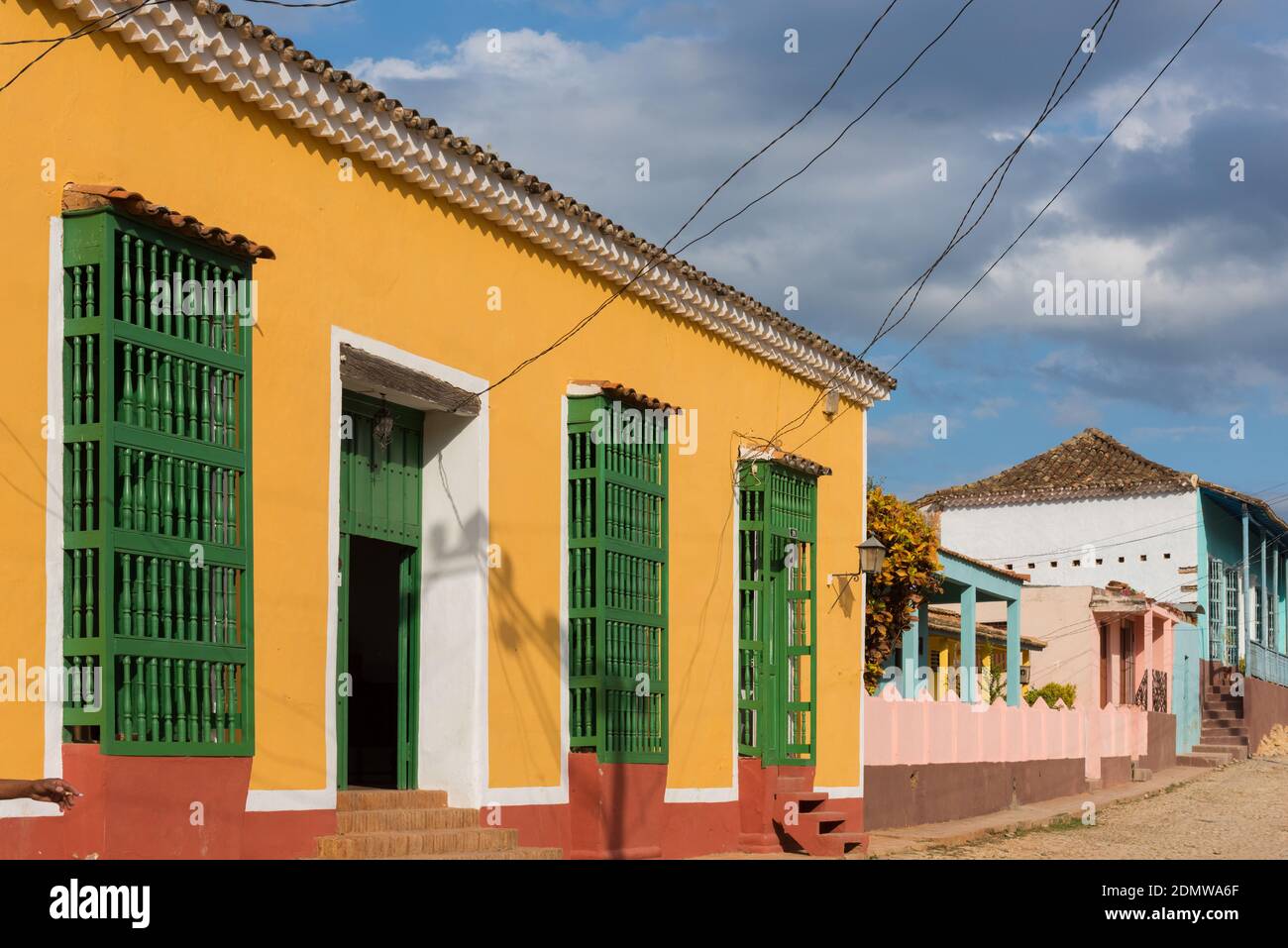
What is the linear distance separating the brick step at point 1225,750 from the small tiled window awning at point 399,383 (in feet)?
82.3

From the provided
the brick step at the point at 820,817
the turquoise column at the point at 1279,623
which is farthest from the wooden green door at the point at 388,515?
the turquoise column at the point at 1279,623

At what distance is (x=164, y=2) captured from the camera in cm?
744

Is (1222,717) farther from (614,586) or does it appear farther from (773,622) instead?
(614,586)

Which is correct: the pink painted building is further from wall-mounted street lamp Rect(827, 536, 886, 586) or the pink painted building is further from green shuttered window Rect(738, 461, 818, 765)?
green shuttered window Rect(738, 461, 818, 765)

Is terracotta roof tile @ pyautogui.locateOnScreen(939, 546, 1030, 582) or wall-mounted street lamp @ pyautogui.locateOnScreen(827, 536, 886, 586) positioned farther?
terracotta roof tile @ pyautogui.locateOnScreen(939, 546, 1030, 582)

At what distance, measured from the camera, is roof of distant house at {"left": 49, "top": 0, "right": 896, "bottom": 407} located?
769 cm

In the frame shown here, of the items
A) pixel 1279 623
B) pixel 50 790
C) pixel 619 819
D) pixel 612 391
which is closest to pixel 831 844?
pixel 619 819

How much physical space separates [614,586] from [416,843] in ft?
9.11

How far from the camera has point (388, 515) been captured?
9.78m

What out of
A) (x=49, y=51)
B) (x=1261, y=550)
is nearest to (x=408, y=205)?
(x=49, y=51)

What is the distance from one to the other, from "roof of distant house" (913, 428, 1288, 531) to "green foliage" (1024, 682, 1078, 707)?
760 cm

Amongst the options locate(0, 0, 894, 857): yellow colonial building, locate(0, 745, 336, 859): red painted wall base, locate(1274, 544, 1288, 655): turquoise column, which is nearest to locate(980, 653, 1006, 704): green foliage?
locate(0, 0, 894, 857): yellow colonial building

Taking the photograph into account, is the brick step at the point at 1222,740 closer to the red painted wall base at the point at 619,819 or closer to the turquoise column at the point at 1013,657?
the turquoise column at the point at 1013,657
